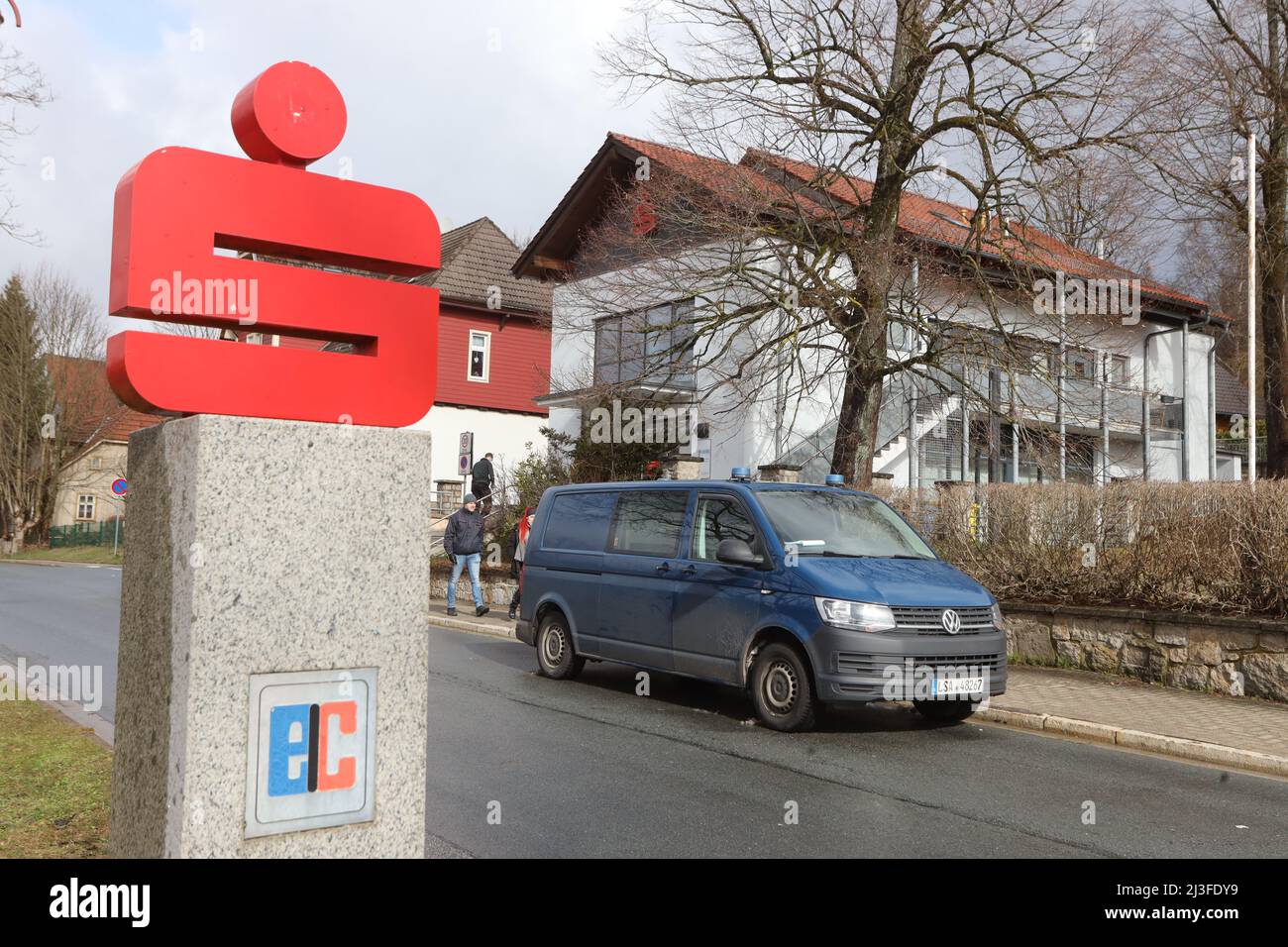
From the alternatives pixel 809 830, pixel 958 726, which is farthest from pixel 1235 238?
pixel 809 830

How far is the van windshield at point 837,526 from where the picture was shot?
9148 millimetres

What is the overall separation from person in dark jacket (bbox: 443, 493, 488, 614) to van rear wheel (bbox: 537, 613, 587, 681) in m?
7.12

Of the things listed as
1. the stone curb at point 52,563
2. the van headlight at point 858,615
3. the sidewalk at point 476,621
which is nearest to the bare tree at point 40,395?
the stone curb at point 52,563

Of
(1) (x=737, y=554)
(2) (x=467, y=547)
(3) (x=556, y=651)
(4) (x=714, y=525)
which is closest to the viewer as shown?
(1) (x=737, y=554)

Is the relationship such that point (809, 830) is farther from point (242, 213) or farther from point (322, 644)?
point (242, 213)

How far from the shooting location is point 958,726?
9445 mm

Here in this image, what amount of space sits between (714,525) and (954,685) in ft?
7.91

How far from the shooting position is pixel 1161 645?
11133 millimetres

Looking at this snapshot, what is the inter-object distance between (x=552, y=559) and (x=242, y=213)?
856 centimetres

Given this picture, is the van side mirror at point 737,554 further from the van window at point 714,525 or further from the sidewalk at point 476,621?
the sidewalk at point 476,621

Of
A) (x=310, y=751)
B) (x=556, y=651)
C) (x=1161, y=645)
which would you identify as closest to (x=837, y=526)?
(x=556, y=651)

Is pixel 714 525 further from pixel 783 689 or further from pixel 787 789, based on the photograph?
pixel 787 789

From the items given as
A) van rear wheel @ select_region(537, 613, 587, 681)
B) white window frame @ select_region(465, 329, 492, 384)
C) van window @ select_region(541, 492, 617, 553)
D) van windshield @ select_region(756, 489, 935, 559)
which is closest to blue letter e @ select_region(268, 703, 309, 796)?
van windshield @ select_region(756, 489, 935, 559)

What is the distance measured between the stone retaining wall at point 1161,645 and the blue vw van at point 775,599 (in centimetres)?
290
